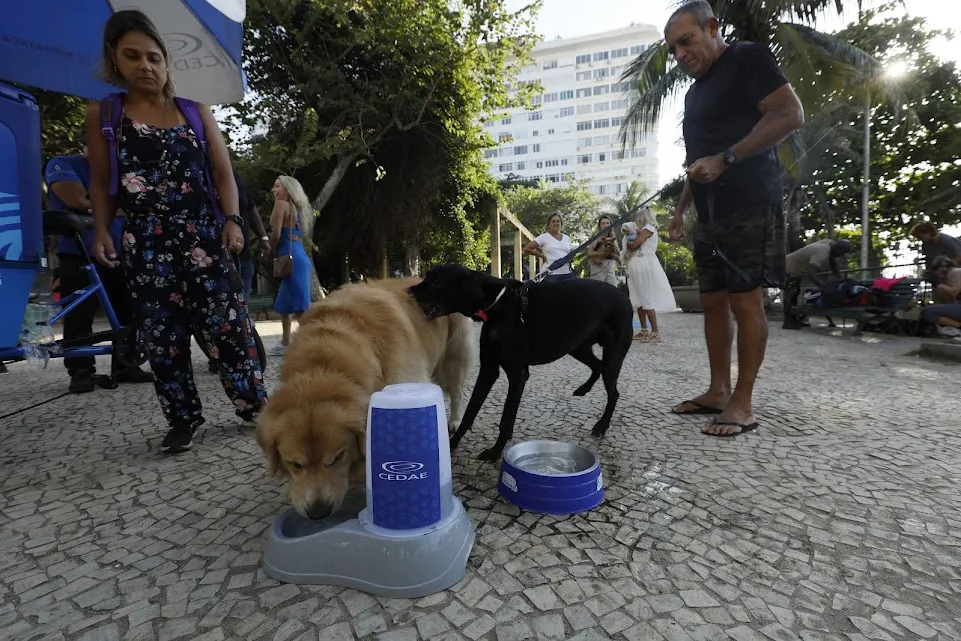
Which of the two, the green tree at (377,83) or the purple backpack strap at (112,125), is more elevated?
the green tree at (377,83)

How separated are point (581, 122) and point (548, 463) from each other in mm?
97356

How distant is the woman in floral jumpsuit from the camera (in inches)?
90.3

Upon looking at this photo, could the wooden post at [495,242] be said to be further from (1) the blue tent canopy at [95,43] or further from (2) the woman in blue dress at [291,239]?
(1) the blue tent canopy at [95,43]

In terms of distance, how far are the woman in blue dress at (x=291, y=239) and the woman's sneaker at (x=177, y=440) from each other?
7.94 ft

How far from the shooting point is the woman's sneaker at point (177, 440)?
8.66 feet

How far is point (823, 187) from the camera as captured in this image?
64.7 feet

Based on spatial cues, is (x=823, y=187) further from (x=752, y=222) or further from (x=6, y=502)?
(x=6, y=502)

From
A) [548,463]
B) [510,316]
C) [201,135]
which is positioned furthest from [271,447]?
A: [201,135]

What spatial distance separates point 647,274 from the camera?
6.71 meters

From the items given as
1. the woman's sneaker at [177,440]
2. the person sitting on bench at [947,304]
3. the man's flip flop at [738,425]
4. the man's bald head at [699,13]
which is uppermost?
the man's bald head at [699,13]

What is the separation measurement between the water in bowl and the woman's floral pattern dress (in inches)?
68.6

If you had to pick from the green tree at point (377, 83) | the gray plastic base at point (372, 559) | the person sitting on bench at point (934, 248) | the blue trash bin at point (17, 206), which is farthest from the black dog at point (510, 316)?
the green tree at point (377, 83)

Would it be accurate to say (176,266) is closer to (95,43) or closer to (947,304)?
(95,43)

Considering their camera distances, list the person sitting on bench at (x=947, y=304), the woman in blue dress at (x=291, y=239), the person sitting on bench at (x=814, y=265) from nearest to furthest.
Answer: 1. the woman in blue dress at (x=291, y=239)
2. the person sitting on bench at (x=947, y=304)
3. the person sitting on bench at (x=814, y=265)
